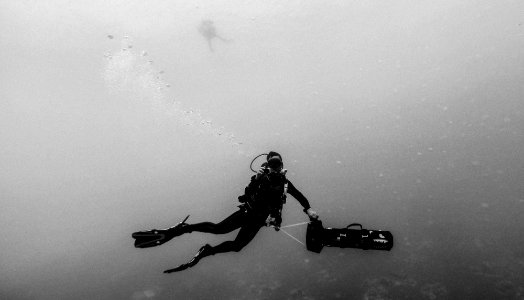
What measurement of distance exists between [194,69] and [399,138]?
130ft

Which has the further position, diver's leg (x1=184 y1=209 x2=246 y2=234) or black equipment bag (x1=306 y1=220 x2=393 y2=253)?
black equipment bag (x1=306 y1=220 x2=393 y2=253)

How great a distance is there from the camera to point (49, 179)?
2417 centimetres

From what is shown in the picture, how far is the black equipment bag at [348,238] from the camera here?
426 cm

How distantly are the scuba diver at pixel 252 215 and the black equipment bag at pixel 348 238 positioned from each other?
394 millimetres

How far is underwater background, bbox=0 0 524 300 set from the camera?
704cm

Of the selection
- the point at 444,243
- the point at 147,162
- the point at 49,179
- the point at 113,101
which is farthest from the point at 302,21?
the point at 444,243

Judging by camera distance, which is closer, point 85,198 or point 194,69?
point 85,198

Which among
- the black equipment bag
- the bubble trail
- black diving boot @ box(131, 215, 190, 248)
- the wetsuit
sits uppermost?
the bubble trail

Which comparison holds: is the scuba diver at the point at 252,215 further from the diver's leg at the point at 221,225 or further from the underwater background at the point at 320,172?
the underwater background at the point at 320,172

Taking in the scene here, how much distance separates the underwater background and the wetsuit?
352cm

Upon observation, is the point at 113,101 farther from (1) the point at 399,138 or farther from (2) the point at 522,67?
(2) the point at 522,67

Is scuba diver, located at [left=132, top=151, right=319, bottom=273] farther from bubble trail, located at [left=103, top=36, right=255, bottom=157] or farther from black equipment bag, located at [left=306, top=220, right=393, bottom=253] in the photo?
bubble trail, located at [left=103, top=36, right=255, bottom=157]

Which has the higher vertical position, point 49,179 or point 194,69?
point 194,69

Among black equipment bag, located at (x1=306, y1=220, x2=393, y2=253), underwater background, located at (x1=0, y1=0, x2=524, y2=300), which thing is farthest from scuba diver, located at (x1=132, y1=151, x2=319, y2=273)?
underwater background, located at (x1=0, y1=0, x2=524, y2=300)
